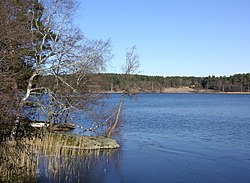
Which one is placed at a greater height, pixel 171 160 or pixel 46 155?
pixel 46 155

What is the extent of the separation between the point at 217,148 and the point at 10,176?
47.4 ft

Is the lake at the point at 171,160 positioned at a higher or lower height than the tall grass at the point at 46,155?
lower

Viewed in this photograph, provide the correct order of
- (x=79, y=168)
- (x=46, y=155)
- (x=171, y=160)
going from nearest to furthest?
(x=79, y=168), (x=46, y=155), (x=171, y=160)

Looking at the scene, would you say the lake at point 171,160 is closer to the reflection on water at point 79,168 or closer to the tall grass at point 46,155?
the reflection on water at point 79,168

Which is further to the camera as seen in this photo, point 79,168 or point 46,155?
point 46,155

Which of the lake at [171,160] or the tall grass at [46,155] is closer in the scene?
the tall grass at [46,155]

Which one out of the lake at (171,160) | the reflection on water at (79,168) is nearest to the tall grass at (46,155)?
the reflection on water at (79,168)

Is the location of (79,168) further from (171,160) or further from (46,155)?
(171,160)

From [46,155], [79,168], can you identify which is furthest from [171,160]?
[46,155]

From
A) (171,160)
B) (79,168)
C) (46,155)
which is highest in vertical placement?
(46,155)

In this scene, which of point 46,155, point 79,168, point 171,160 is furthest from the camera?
point 171,160

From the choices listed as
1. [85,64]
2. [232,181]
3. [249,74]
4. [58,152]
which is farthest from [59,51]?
[249,74]

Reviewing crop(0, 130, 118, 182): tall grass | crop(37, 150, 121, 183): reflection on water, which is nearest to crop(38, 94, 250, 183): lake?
crop(37, 150, 121, 183): reflection on water

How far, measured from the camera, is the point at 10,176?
1027 cm
